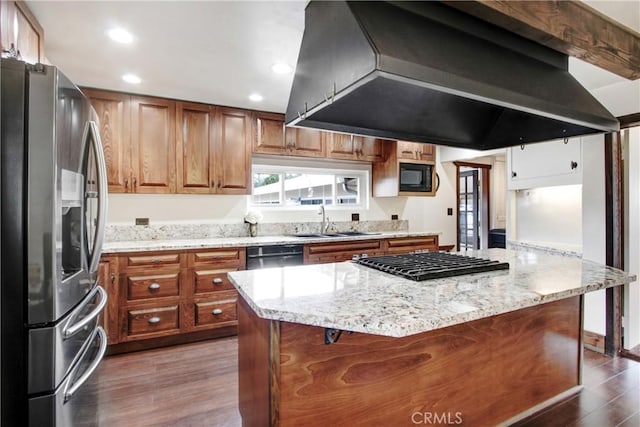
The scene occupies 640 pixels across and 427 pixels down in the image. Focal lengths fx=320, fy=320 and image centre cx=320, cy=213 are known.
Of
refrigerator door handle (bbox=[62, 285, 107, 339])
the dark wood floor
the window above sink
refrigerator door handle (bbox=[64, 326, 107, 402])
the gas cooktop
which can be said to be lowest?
the dark wood floor

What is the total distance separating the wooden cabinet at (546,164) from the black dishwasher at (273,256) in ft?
7.63

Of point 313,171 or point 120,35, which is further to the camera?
point 313,171

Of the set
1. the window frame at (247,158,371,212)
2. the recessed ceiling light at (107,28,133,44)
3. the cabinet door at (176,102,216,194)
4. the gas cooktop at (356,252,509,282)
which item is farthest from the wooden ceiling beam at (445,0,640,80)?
the window frame at (247,158,371,212)

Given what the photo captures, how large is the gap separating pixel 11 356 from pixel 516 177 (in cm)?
401

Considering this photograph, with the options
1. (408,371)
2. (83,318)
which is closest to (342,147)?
(408,371)

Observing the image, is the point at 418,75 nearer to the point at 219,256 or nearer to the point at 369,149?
the point at 219,256

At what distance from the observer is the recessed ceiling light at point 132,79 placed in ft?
8.63

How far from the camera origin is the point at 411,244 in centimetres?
396

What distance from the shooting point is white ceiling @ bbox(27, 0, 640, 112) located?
1.75 metres

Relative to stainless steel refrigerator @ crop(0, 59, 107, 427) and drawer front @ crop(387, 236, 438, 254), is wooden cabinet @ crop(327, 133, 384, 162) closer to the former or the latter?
drawer front @ crop(387, 236, 438, 254)

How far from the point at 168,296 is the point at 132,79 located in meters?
1.87

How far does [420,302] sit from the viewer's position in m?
1.16

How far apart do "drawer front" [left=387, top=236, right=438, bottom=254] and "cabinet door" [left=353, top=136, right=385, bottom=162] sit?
1.12 meters

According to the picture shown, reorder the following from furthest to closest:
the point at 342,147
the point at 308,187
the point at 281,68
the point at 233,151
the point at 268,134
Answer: the point at 308,187 → the point at 342,147 → the point at 268,134 → the point at 233,151 → the point at 281,68
